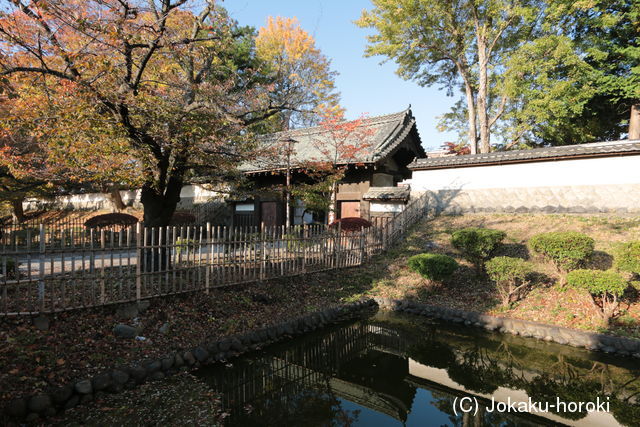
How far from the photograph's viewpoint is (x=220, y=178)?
897 centimetres

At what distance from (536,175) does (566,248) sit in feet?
23.1

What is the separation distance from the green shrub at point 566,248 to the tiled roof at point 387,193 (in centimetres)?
667

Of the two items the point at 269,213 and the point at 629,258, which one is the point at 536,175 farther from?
the point at 269,213

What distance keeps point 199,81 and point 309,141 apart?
480 inches

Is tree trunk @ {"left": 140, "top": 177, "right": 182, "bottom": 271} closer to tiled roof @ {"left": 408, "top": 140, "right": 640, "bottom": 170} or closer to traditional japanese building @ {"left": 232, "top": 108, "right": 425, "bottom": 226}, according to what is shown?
traditional japanese building @ {"left": 232, "top": 108, "right": 425, "bottom": 226}

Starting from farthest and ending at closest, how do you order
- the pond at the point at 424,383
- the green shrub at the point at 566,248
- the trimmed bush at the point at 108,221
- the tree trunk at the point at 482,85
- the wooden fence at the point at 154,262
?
the tree trunk at the point at 482,85 → the trimmed bush at the point at 108,221 → the green shrub at the point at 566,248 → the wooden fence at the point at 154,262 → the pond at the point at 424,383

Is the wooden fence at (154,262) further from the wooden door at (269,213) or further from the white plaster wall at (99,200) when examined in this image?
the white plaster wall at (99,200)

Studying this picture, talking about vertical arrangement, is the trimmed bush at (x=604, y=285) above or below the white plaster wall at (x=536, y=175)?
below

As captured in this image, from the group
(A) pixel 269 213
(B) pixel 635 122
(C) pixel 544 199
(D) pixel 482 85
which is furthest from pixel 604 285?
(B) pixel 635 122

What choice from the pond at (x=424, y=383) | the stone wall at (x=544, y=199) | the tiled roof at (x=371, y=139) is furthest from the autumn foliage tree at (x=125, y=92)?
the stone wall at (x=544, y=199)

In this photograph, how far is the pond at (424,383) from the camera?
15.4 feet

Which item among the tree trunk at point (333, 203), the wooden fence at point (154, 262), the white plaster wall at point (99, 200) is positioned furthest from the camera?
the white plaster wall at point (99, 200)

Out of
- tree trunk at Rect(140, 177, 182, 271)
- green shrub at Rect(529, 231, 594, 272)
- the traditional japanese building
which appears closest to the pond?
green shrub at Rect(529, 231, 594, 272)

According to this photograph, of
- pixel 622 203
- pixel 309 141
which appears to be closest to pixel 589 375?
pixel 622 203
